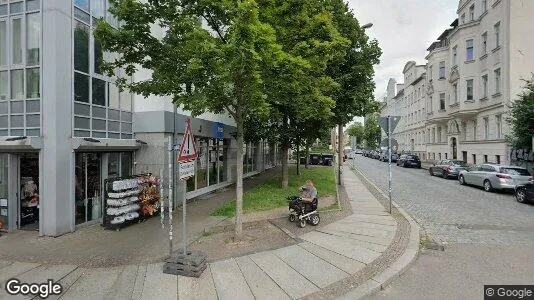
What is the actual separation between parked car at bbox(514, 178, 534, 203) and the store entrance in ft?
57.6

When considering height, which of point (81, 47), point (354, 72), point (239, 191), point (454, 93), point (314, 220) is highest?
point (454, 93)

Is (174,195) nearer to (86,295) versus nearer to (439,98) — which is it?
(86,295)

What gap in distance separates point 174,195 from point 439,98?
33380 millimetres

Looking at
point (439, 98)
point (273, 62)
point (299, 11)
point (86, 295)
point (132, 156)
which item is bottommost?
point (86, 295)

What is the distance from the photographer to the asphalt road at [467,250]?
5535 mm

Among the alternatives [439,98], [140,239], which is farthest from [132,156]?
[439,98]

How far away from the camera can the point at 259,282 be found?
5.61 meters

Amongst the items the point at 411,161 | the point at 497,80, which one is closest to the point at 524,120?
the point at 497,80

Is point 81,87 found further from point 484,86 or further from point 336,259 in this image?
point 484,86

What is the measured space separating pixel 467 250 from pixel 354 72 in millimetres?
9769

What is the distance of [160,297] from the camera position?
513cm

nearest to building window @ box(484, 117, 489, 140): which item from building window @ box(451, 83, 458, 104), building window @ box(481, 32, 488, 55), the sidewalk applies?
building window @ box(451, 83, 458, 104)

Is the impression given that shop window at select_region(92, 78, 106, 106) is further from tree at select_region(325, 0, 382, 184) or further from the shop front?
tree at select_region(325, 0, 382, 184)

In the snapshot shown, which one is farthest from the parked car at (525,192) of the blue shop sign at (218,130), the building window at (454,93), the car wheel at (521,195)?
the building window at (454,93)
